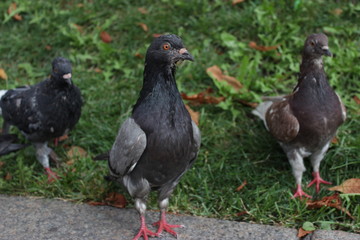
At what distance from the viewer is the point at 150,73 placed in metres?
3.33

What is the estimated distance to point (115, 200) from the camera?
4.16m

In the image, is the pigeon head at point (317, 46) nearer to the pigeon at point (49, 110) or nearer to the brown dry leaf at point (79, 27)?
the pigeon at point (49, 110)

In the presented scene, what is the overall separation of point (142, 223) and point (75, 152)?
4.64 feet

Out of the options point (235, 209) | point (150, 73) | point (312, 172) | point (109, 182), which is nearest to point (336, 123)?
point (312, 172)

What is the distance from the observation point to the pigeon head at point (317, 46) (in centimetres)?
396

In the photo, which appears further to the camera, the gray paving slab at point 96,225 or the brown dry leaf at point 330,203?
the brown dry leaf at point 330,203

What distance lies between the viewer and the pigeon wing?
4016 mm

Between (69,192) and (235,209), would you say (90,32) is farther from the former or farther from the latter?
(235,209)

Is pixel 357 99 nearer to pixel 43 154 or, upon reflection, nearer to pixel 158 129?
pixel 158 129

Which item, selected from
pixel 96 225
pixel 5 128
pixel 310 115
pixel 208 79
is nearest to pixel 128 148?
pixel 96 225

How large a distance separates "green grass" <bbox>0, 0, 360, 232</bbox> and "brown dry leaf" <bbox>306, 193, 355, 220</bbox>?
0.05 metres

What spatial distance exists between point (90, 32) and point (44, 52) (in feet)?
2.25

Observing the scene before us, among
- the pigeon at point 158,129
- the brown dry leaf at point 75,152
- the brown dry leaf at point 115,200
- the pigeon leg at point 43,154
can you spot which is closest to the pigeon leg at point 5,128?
the pigeon leg at point 43,154

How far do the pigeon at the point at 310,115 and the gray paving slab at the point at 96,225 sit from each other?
0.62 m
